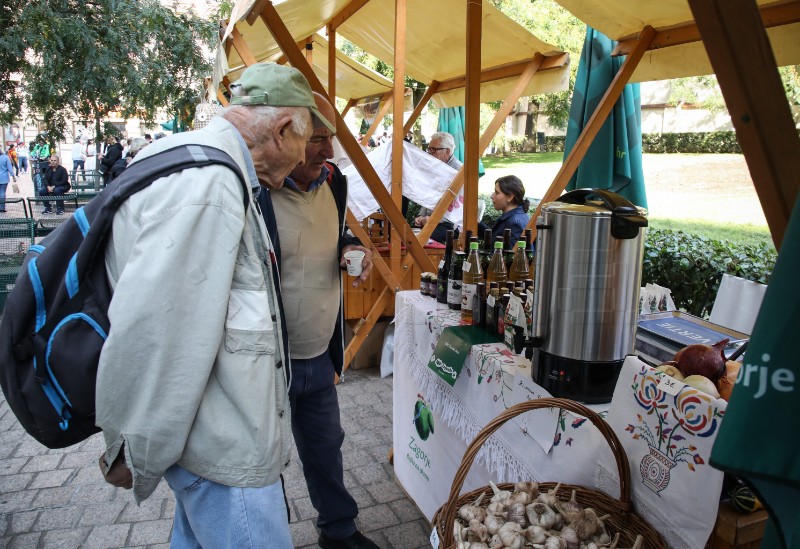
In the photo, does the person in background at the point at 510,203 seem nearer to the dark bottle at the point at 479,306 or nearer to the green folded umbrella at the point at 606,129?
the green folded umbrella at the point at 606,129

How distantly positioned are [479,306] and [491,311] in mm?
89

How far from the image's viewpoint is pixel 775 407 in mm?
770

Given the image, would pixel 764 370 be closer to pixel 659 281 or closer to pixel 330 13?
pixel 659 281

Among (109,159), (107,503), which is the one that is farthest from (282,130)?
(109,159)

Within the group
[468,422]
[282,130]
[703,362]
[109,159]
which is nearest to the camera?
[703,362]

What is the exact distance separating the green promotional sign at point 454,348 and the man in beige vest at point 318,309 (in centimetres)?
46

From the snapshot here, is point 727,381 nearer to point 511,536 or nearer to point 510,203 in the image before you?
point 511,536

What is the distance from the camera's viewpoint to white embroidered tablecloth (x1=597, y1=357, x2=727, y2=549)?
137 cm

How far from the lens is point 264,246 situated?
164 centimetres

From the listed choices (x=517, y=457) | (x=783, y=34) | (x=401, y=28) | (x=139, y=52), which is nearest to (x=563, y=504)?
(x=517, y=457)

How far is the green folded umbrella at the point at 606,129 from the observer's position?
4.29m

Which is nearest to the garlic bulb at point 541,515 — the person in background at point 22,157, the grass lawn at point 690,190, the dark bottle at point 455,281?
the dark bottle at point 455,281

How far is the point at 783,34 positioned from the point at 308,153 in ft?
10.2

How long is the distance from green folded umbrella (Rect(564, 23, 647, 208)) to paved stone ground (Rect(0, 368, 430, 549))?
8.34ft
